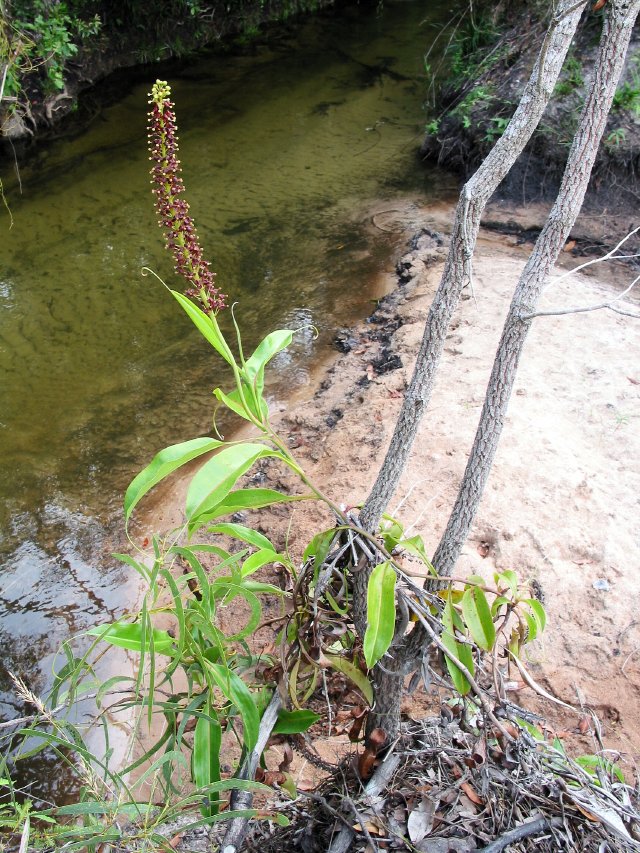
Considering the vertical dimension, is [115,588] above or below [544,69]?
below

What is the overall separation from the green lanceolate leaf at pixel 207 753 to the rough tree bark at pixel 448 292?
1.31ft

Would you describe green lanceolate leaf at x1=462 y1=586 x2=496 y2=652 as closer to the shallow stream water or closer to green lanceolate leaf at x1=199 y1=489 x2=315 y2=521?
green lanceolate leaf at x1=199 y1=489 x2=315 y2=521

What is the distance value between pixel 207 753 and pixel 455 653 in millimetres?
610

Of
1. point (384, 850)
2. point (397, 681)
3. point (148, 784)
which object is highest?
point (397, 681)

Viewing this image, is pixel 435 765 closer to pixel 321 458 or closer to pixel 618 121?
pixel 321 458

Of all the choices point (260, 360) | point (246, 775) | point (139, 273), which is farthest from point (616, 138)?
point (246, 775)

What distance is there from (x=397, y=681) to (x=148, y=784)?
4.32 ft

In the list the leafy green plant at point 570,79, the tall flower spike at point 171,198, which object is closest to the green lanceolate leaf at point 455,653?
the tall flower spike at point 171,198

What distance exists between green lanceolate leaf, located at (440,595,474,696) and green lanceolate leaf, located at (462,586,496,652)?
0.04 m

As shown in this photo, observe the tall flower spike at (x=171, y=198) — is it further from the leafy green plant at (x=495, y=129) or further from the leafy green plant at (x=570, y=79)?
the leafy green plant at (x=570, y=79)

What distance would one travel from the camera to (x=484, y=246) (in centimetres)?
554

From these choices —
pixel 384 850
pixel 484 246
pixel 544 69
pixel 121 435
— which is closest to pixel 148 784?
pixel 384 850

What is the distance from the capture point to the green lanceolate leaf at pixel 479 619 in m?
1.42

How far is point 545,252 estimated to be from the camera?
1410 mm
